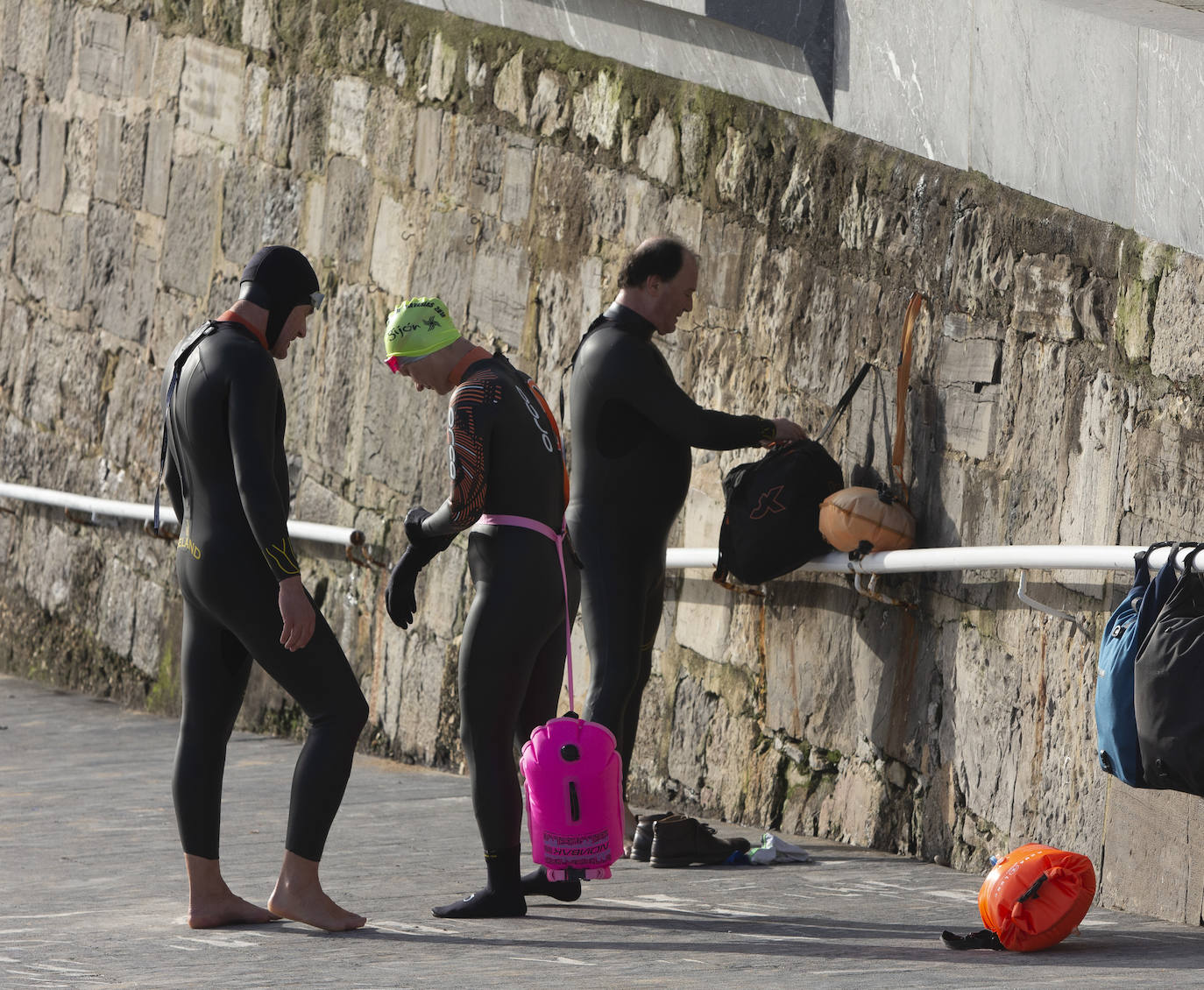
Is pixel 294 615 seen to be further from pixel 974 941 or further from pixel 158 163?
pixel 158 163

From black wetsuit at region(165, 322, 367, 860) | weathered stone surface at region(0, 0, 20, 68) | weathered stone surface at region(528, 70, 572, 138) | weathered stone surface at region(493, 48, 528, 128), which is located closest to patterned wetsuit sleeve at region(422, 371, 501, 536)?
black wetsuit at region(165, 322, 367, 860)

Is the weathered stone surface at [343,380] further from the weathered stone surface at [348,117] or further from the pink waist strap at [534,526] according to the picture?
the pink waist strap at [534,526]

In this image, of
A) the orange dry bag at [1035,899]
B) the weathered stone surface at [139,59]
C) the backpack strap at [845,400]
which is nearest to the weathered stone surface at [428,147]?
the weathered stone surface at [139,59]

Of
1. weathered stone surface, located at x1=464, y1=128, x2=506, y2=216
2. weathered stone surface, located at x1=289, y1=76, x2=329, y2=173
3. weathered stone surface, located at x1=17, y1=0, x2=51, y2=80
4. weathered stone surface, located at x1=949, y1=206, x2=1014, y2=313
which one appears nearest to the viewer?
weathered stone surface, located at x1=949, y1=206, x2=1014, y2=313

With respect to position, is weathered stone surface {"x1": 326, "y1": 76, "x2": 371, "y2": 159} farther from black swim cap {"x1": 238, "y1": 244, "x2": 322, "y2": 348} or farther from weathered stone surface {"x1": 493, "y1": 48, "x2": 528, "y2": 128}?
black swim cap {"x1": 238, "y1": 244, "x2": 322, "y2": 348}

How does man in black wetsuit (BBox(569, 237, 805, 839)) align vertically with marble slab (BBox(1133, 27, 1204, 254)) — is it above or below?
below

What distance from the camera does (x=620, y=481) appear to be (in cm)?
527

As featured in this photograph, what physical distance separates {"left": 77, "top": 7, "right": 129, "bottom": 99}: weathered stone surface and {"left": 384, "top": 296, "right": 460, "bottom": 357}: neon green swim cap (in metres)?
4.51

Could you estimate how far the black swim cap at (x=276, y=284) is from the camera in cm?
452

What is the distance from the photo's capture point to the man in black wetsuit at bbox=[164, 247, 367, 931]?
4301 millimetres

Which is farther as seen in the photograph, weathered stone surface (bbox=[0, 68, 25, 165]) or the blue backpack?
weathered stone surface (bbox=[0, 68, 25, 165])

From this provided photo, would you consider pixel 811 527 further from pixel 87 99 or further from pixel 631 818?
pixel 87 99

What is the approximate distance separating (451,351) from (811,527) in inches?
49.6

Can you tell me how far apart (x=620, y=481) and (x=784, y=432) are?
460 mm
